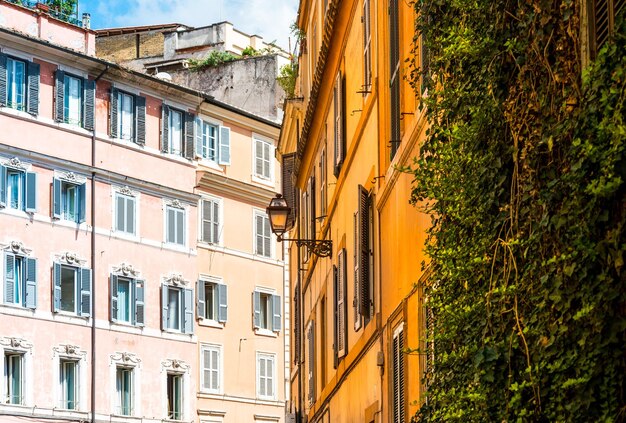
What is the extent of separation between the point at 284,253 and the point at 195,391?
302 inches

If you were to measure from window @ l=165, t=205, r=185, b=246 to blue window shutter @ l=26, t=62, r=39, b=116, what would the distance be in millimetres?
6638

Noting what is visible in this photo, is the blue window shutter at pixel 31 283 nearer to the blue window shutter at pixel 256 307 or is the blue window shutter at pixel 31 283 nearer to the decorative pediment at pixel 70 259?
the decorative pediment at pixel 70 259

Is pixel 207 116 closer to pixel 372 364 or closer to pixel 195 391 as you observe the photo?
pixel 195 391

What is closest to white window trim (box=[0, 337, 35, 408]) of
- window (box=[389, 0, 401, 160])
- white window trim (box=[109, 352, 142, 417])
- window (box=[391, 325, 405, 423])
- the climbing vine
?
white window trim (box=[109, 352, 142, 417])

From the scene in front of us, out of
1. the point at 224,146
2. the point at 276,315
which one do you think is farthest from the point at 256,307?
the point at 224,146

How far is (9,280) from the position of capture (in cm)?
4419

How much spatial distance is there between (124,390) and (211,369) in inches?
180

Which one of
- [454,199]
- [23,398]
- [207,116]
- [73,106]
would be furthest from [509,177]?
[207,116]


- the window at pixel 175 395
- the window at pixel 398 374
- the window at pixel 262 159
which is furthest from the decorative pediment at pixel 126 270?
the window at pixel 398 374

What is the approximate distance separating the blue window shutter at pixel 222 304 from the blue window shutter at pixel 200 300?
0.84 metres

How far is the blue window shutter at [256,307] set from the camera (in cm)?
5434

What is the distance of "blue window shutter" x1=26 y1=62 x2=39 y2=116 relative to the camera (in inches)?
1805

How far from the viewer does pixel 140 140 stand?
50219 mm

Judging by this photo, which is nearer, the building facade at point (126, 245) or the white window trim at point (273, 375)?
the building facade at point (126, 245)
